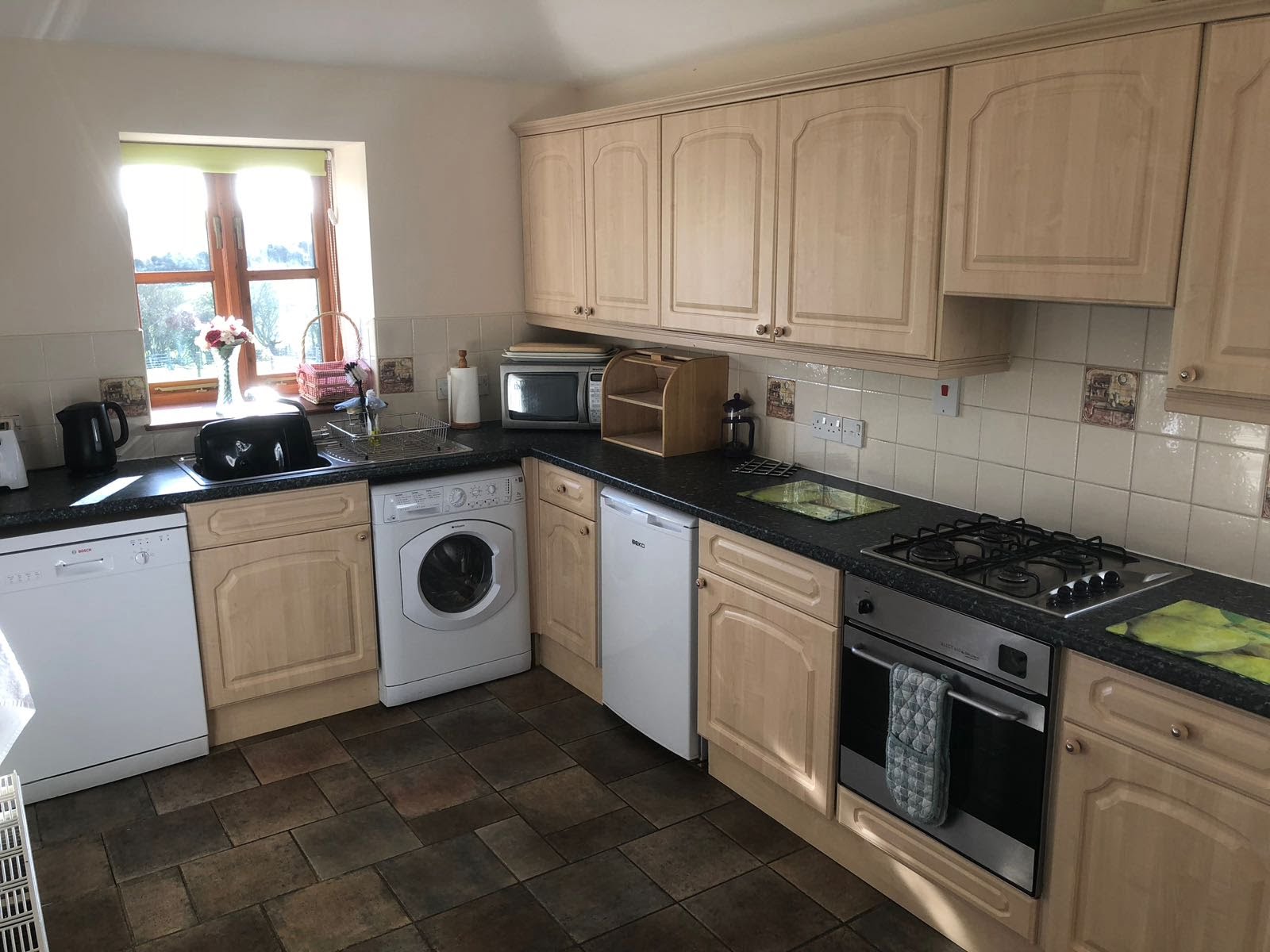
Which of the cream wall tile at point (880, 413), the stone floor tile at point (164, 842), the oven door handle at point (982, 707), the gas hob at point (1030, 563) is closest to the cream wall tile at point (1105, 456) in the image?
the gas hob at point (1030, 563)

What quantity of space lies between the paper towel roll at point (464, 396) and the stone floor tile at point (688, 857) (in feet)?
5.97

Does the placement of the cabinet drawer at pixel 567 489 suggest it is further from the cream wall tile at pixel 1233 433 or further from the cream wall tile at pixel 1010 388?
the cream wall tile at pixel 1233 433

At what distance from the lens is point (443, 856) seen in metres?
2.75

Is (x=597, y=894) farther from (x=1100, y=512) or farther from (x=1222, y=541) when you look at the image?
(x=1222, y=541)

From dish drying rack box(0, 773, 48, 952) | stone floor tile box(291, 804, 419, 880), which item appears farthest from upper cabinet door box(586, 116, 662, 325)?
dish drying rack box(0, 773, 48, 952)

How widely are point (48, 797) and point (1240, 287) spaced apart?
3.32 metres

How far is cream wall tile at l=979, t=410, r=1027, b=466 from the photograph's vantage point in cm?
266

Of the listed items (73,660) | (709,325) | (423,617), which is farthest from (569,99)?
(73,660)

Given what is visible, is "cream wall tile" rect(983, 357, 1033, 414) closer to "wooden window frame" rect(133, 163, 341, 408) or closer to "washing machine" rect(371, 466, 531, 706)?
"washing machine" rect(371, 466, 531, 706)

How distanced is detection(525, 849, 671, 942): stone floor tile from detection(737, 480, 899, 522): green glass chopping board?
105 centimetres

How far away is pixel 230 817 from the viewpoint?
9.63ft

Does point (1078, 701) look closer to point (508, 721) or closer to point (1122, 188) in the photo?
point (1122, 188)

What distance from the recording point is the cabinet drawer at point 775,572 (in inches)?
98.5

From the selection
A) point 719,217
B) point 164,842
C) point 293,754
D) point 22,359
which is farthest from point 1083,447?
point 22,359
